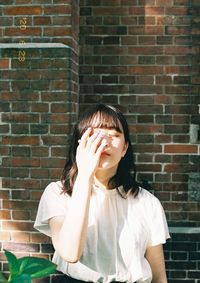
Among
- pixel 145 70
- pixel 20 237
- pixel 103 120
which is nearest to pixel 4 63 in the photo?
pixel 145 70

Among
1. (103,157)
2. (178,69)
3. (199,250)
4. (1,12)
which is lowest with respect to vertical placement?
(199,250)

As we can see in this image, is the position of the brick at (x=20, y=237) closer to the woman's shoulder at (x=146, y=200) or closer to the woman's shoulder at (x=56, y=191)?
the woman's shoulder at (x=56, y=191)

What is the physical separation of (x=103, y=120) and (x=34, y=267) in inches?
28.8

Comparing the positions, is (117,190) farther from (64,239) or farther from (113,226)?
(64,239)

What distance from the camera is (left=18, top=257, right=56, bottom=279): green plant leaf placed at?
1346 mm

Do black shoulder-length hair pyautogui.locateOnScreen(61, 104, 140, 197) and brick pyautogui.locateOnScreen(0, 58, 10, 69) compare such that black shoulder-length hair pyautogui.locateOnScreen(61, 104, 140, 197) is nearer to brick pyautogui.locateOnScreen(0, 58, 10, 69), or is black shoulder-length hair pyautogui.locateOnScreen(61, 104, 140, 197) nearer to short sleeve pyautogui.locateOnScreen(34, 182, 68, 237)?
short sleeve pyautogui.locateOnScreen(34, 182, 68, 237)

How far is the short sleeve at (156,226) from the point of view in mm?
1836

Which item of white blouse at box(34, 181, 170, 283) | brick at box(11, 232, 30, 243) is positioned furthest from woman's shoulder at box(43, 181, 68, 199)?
brick at box(11, 232, 30, 243)

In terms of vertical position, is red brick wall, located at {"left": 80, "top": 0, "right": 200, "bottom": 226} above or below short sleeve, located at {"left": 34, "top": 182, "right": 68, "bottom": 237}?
above

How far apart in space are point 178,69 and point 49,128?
1148 millimetres

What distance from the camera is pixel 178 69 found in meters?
3.20

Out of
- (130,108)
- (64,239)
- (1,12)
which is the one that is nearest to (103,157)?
(64,239)

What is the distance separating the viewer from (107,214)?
184 centimetres

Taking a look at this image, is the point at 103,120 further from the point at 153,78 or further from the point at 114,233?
the point at 153,78
